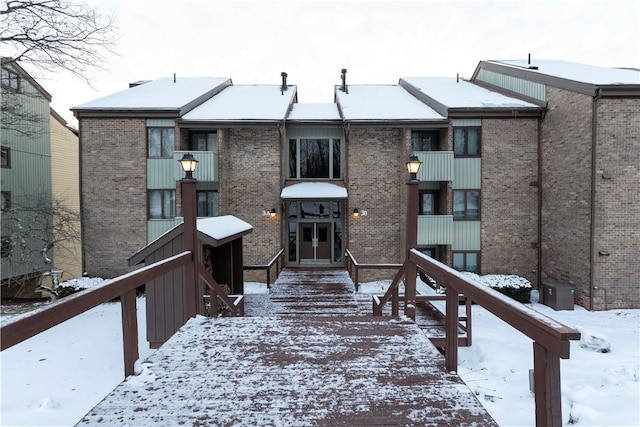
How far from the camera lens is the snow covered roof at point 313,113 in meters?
15.7

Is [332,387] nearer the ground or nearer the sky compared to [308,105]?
nearer the ground

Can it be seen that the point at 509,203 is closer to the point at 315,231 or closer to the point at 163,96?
the point at 315,231

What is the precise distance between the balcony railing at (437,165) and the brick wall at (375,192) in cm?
137

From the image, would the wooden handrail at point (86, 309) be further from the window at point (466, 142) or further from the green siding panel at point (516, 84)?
the green siding panel at point (516, 84)

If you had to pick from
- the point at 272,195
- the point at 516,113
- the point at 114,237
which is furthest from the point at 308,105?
the point at 114,237

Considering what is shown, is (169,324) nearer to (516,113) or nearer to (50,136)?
(516,113)

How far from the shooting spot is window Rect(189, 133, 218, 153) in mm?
15641

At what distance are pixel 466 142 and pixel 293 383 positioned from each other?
581 inches

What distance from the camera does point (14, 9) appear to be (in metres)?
10.9

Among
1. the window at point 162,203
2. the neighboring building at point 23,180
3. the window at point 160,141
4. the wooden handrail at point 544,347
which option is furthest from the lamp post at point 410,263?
the neighboring building at point 23,180

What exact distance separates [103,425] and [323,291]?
825 cm

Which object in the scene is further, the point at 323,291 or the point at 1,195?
the point at 1,195

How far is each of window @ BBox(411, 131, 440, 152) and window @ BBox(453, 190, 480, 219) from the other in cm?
244

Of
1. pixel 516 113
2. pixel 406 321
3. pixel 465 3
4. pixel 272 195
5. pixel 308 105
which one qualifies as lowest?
pixel 406 321
